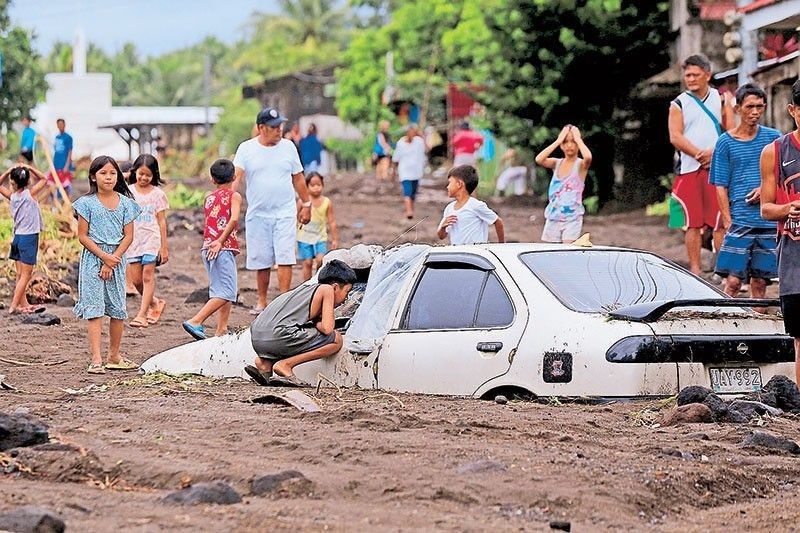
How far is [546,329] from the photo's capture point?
26.1 feet

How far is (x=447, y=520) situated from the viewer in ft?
17.2

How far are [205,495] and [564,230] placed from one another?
24.5 ft

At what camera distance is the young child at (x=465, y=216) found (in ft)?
36.8

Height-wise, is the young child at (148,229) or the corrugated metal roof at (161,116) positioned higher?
the corrugated metal roof at (161,116)

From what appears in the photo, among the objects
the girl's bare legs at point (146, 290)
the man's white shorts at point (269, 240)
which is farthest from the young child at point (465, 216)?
the girl's bare legs at point (146, 290)

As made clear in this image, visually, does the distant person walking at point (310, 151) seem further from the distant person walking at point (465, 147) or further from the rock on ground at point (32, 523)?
the rock on ground at point (32, 523)

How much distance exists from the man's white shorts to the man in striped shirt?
12.8ft

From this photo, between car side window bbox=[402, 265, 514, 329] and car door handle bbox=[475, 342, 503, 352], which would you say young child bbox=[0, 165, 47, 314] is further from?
car door handle bbox=[475, 342, 503, 352]

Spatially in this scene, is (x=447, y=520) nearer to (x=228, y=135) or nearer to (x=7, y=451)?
(x=7, y=451)

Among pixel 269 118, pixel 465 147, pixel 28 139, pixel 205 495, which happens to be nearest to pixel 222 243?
pixel 269 118

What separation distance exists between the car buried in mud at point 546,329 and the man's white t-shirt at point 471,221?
2.03 meters

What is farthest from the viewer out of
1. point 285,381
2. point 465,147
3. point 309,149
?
point 465,147

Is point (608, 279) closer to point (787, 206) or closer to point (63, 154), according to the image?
point (787, 206)

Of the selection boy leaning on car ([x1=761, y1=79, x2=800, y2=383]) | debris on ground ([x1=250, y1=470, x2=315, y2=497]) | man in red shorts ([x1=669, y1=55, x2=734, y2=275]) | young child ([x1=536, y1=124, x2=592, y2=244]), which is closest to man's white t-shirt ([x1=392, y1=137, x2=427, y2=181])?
young child ([x1=536, y1=124, x2=592, y2=244])
